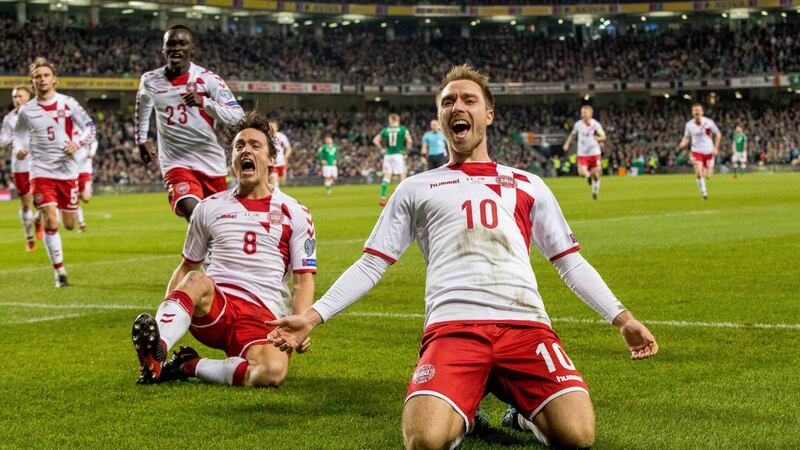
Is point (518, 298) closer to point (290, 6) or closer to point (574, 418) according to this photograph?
point (574, 418)

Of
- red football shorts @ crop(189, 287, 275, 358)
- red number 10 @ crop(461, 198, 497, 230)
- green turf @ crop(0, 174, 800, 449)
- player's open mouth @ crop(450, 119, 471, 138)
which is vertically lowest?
green turf @ crop(0, 174, 800, 449)

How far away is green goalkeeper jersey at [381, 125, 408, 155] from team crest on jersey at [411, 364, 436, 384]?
2915 cm

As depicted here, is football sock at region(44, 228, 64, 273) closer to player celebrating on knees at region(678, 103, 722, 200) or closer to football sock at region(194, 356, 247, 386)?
football sock at region(194, 356, 247, 386)

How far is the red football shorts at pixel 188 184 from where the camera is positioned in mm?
10922

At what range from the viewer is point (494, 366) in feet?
15.9

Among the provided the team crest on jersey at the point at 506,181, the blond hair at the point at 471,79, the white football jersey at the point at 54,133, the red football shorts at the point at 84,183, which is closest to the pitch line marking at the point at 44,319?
the white football jersey at the point at 54,133

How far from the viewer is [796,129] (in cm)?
6719

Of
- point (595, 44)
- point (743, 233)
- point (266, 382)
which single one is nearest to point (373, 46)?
point (595, 44)

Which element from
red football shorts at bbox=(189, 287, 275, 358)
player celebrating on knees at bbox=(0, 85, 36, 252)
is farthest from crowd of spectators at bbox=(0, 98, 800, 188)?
red football shorts at bbox=(189, 287, 275, 358)

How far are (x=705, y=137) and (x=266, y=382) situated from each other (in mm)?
26935

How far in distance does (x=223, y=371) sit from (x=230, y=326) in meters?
0.29

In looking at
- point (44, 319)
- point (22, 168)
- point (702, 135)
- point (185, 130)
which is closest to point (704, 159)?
point (702, 135)

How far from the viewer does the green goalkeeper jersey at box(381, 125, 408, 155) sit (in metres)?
33.8

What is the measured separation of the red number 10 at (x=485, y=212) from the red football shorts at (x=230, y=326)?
211cm
